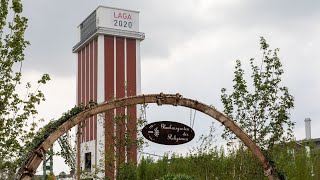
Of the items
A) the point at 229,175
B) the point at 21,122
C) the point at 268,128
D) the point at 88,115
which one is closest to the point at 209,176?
the point at 229,175

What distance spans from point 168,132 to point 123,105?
1.01 meters

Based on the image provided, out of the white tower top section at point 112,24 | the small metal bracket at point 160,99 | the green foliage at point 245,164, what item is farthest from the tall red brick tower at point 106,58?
the small metal bracket at point 160,99

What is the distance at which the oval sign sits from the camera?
34.1ft

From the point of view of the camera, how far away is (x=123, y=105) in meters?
10.0

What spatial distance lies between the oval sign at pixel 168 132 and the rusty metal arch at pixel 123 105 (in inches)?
14.4

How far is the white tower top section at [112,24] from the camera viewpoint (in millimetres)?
75750

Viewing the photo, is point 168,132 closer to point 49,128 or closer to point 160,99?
point 160,99

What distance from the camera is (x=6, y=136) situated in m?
11.9

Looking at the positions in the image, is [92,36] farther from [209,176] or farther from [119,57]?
[209,176]

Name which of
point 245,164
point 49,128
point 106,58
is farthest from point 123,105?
point 106,58

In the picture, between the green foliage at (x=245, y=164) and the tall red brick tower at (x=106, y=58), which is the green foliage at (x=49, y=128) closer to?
the green foliage at (x=245, y=164)

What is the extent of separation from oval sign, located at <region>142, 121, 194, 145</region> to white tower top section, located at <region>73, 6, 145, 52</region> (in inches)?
2557

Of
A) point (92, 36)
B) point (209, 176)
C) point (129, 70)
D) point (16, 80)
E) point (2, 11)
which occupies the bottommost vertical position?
point (209, 176)

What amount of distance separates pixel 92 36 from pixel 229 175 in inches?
2279
